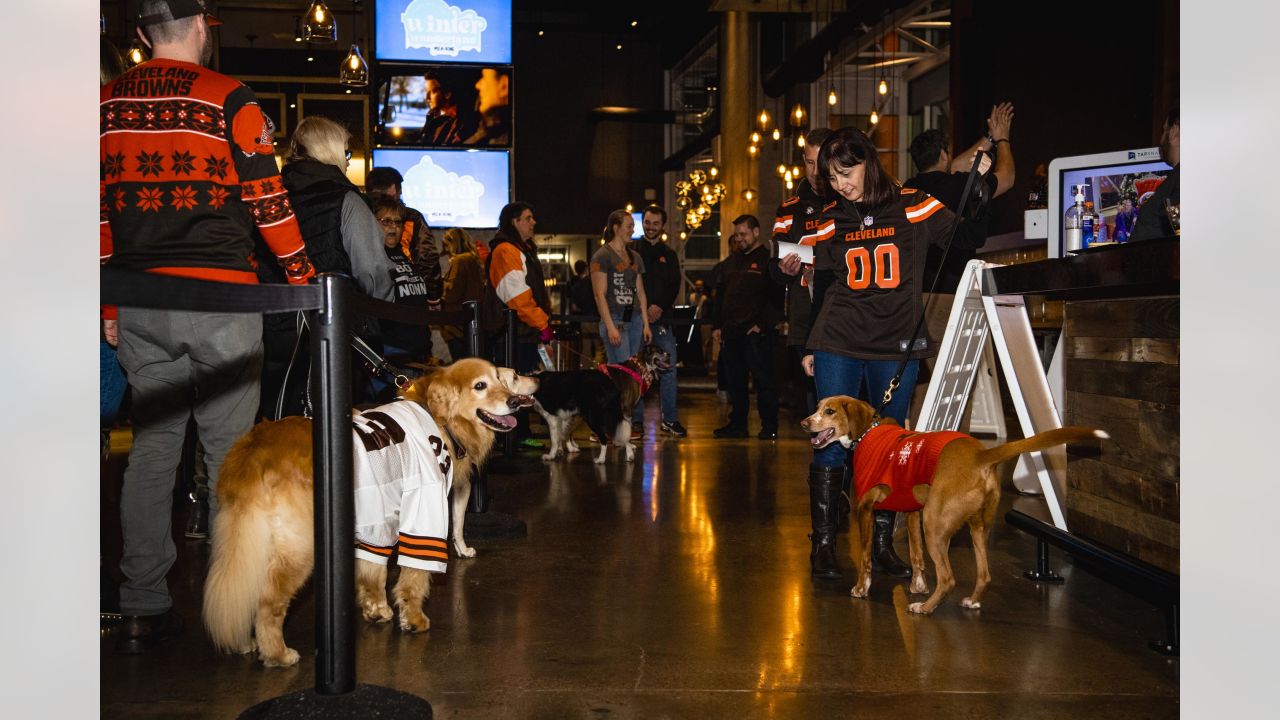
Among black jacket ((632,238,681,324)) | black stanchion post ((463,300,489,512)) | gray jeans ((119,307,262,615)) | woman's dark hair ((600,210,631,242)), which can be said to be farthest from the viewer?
black jacket ((632,238,681,324))

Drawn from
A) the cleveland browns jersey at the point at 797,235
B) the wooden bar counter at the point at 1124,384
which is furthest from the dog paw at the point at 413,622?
the wooden bar counter at the point at 1124,384

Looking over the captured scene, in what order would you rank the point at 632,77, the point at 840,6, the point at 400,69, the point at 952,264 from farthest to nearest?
the point at 632,77, the point at 840,6, the point at 400,69, the point at 952,264

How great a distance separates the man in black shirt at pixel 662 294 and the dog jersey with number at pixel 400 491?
235 inches

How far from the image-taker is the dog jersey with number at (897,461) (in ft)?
11.3

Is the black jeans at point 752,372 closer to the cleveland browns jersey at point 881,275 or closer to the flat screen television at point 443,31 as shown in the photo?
the flat screen television at point 443,31

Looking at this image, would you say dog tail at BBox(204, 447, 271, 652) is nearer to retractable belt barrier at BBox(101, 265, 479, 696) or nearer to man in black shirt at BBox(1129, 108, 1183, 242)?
retractable belt barrier at BBox(101, 265, 479, 696)

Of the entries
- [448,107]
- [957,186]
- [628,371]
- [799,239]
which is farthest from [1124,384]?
[448,107]

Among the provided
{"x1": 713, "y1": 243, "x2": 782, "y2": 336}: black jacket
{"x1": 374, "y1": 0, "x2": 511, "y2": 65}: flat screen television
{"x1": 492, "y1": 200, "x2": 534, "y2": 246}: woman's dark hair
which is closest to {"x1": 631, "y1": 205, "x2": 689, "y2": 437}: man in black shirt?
{"x1": 713, "y1": 243, "x2": 782, "y2": 336}: black jacket

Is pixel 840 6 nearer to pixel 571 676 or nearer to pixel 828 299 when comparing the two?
pixel 828 299

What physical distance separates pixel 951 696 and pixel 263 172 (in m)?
2.43

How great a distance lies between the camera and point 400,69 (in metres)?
10.6

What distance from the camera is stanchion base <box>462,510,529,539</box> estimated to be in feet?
15.6

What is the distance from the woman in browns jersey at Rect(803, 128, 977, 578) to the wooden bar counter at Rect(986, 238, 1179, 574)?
0.43m
